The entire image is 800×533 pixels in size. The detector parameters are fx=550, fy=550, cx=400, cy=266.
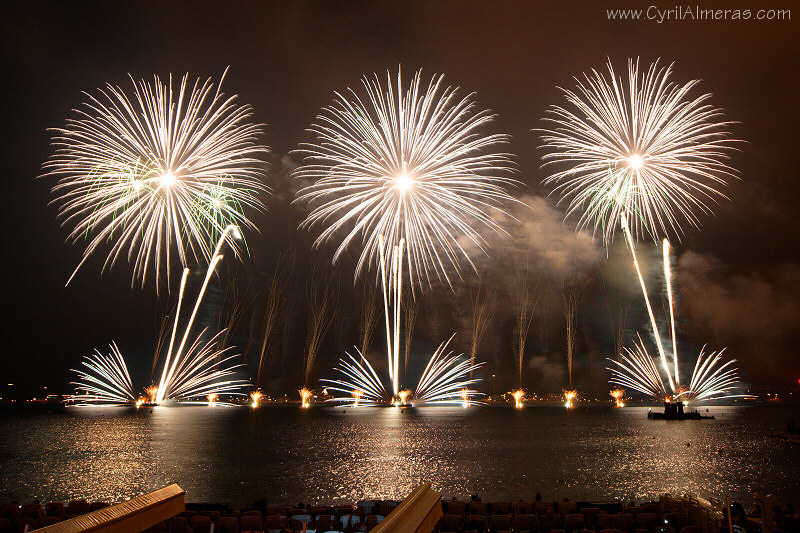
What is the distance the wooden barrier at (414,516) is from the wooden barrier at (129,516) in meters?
2.49

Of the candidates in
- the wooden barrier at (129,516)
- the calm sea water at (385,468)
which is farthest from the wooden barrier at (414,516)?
the calm sea water at (385,468)

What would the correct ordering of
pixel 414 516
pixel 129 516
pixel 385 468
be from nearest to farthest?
pixel 414 516
pixel 129 516
pixel 385 468

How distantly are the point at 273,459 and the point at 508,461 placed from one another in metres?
21.8

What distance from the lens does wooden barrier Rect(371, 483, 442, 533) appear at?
11.9ft

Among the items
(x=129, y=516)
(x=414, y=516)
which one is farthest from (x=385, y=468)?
(x=414, y=516)

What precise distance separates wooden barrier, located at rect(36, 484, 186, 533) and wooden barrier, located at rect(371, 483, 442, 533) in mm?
2494

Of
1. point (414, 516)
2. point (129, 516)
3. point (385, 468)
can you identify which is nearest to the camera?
point (414, 516)

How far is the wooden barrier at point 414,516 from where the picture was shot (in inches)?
143

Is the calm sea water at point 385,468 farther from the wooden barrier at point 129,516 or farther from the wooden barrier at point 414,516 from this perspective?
the wooden barrier at point 414,516

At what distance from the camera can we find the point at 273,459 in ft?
170

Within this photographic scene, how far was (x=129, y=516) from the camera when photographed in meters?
5.02

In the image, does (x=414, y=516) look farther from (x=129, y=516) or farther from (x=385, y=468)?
(x=385, y=468)

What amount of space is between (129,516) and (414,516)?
2837 millimetres

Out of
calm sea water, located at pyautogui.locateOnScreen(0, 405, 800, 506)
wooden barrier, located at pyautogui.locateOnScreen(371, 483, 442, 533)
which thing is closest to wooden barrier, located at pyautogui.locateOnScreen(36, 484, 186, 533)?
wooden barrier, located at pyautogui.locateOnScreen(371, 483, 442, 533)
